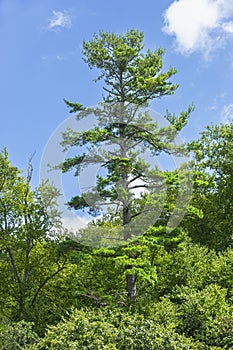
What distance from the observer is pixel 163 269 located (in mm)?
18047

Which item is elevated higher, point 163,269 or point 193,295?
point 163,269

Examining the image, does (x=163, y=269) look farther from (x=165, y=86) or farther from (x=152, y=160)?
(x=165, y=86)

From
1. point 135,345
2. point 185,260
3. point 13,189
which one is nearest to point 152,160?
point 185,260

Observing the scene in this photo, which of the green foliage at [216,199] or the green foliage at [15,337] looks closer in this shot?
the green foliage at [15,337]

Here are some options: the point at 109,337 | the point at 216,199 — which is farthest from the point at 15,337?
the point at 216,199

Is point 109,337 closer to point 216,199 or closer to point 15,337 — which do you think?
point 15,337

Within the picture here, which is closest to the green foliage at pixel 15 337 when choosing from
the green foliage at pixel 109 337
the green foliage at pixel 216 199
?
the green foliage at pixel 109 337

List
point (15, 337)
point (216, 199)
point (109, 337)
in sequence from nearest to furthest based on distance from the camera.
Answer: point (109, 337) → point (15, 337) → point (216, 199)

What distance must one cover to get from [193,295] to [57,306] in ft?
22.7

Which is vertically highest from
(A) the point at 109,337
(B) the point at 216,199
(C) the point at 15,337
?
→ (B) the point at 216,199

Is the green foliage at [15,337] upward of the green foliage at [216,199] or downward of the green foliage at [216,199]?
downward

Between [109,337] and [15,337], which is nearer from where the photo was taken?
[109,337]

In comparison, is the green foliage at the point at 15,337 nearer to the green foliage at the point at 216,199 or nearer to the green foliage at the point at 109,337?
the green foliage at the point at 109,337

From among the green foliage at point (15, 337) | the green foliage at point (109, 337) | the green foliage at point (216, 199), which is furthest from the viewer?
the green foliage at point (216, 199)
